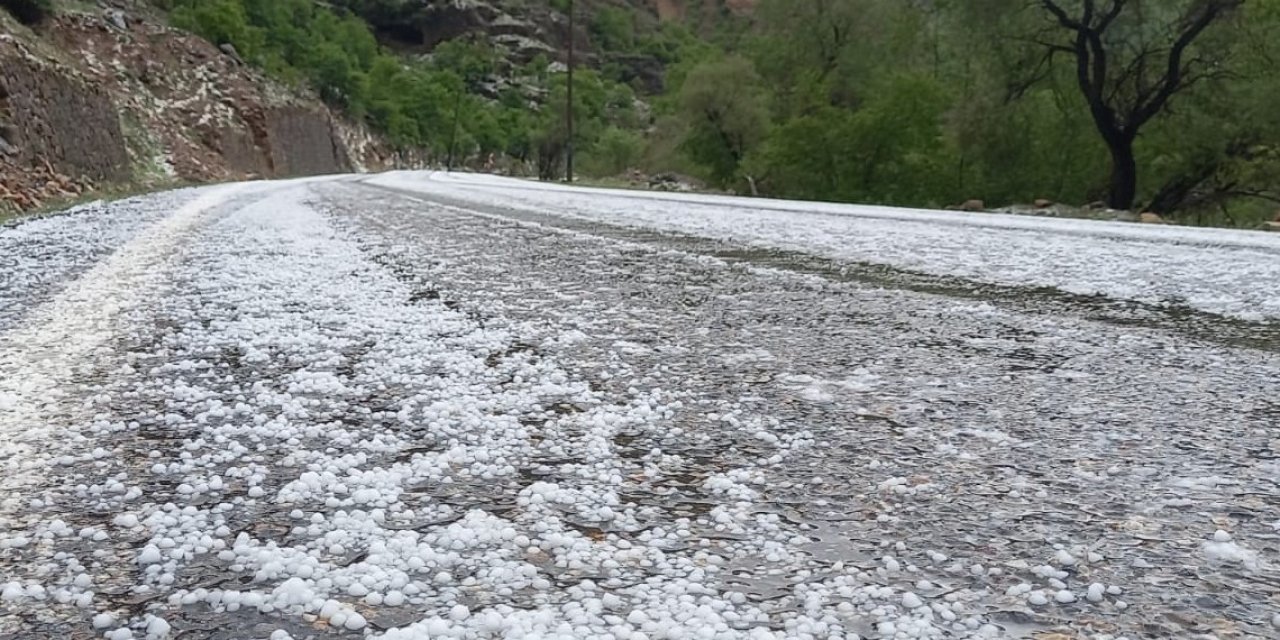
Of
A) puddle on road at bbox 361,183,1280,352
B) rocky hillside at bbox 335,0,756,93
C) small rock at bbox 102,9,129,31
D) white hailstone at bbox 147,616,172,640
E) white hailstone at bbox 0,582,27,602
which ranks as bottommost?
white hailstone at bbox 0,582,27,602

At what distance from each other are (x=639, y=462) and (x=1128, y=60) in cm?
1957

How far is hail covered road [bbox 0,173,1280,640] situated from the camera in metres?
1.14

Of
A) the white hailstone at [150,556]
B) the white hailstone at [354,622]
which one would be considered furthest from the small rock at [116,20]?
the white hailstone at [354,622]

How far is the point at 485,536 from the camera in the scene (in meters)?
1.36

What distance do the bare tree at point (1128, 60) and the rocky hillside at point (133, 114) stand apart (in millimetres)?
18439

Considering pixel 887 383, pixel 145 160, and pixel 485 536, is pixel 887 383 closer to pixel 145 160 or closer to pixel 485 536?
pixel 485 536

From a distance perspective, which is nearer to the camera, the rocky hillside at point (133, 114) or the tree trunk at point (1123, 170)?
the rocky hillside at point (133, 114)

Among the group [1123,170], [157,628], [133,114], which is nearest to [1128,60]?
[1123,170]

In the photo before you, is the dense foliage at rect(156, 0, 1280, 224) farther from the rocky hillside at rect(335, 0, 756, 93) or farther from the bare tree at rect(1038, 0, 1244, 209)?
the rocky hillside at rect(335, 0, 756, 93)

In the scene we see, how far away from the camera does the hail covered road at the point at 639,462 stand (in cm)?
114

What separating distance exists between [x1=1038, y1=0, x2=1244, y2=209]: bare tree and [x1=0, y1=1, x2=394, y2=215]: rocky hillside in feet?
60.5

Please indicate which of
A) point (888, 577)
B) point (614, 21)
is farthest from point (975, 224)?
point (614, 21)

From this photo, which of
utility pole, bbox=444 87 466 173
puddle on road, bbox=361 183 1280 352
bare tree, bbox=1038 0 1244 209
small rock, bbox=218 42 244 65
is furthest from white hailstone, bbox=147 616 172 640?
utility pole, bbox=444 87 466 173

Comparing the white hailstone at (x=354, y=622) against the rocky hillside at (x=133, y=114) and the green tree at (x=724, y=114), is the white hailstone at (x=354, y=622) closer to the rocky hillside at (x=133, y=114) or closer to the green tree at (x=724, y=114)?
the rocky hillside at (x=133, y=114)
